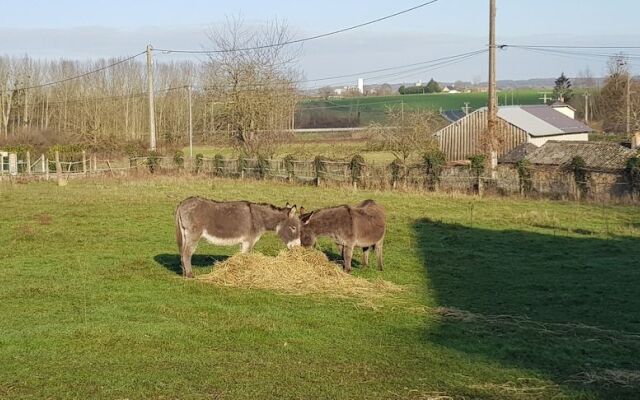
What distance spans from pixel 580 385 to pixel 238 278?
7.34 metres

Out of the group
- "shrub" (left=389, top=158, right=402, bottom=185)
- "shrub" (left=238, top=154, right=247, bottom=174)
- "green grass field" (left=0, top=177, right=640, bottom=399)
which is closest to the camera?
"green grass field" (left=0, top=177, right=640, bottom=399)

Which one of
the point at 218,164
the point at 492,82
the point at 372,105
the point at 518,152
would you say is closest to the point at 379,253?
the point at 492,82

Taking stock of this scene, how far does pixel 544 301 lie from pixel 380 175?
24105mm

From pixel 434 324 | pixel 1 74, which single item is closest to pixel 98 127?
pixel 1 74

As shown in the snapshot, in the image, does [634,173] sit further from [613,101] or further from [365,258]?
[613,101]

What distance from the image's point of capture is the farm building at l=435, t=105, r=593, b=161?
51.8m

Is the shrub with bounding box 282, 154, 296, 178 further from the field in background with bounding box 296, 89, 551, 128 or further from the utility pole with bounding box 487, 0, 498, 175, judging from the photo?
the field in background with bounding box 296, 89, 551, 128

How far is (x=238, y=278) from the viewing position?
1443 centimetres

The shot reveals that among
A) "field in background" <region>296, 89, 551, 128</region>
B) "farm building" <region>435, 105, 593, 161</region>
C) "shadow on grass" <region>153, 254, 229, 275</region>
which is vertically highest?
"field in background" <region>296, 89, 551, 128</region>

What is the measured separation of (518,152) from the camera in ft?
153

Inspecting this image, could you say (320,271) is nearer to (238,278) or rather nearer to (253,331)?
(238,278)

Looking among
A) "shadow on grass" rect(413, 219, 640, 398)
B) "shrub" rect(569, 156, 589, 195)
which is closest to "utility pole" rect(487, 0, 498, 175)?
"shrub" rect(569, 156, 589, 195)

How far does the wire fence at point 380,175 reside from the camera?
31.6 meters

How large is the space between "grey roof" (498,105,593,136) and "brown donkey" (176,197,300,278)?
38.6 metres
